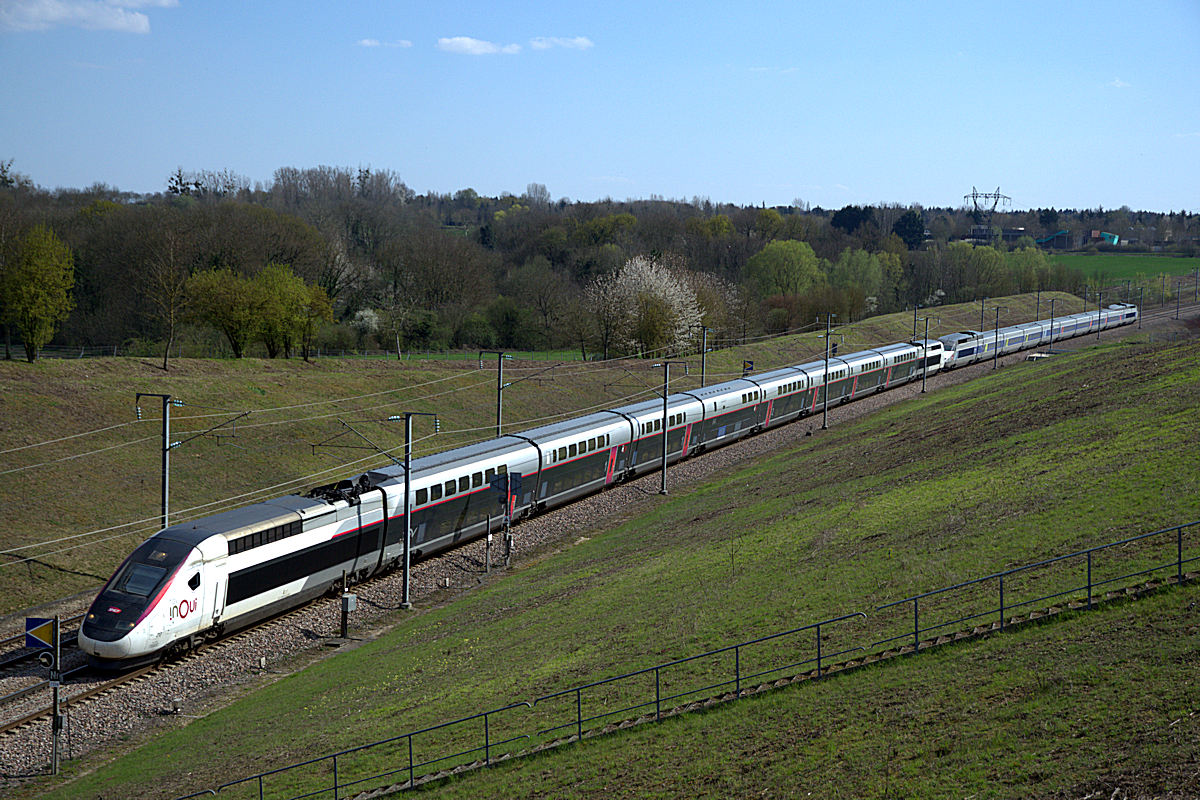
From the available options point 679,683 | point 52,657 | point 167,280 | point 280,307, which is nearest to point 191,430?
point 167,280

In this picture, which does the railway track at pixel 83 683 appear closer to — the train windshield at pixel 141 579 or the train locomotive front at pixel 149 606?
the train locomotive front at pixel 149 606

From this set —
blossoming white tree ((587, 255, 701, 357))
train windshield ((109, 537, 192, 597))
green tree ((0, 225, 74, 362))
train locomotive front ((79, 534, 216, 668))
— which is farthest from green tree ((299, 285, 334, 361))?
train locomotive front ((79, 534, 216, 668))

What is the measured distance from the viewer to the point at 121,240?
8850cm

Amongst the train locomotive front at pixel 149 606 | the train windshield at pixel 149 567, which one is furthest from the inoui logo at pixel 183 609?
the train windshield at pixel 149 567

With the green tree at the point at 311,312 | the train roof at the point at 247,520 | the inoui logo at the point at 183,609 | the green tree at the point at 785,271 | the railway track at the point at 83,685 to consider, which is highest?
the green tree at the point at 785,271

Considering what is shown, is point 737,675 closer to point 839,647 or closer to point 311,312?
point 839,647

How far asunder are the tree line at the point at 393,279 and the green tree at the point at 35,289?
0.09 m

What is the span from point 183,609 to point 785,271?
11170 cm

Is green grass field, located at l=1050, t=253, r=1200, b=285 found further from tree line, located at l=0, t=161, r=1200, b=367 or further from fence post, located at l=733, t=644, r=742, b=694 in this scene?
fence post, located at l=733, t=644, r=742, b=694

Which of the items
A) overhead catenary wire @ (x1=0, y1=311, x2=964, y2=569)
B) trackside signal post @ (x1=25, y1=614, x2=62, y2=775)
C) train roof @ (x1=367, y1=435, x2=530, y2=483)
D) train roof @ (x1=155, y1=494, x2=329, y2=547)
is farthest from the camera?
overhead catenary wire @ (x1=0, y1=311, x2=964, y2=569)

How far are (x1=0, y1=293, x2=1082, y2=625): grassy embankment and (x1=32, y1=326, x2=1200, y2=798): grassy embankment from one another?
55.7 feet

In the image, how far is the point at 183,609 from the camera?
25.2 m

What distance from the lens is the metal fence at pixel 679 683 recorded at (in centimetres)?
1841

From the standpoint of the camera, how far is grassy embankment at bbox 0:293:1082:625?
38938 mm
